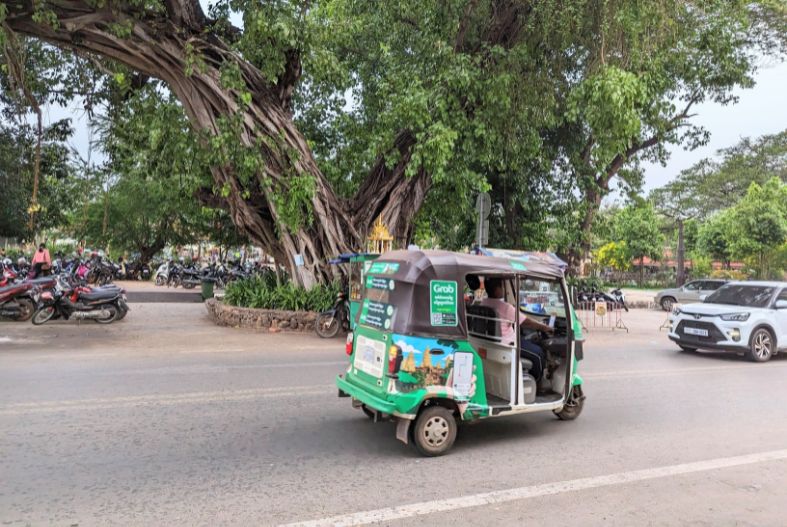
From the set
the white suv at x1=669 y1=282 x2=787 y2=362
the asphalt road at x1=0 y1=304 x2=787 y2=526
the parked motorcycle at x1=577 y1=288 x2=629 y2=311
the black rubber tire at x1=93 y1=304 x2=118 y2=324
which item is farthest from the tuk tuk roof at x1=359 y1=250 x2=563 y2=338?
the parked motorcycle at x1=577 y1=288 x2=629 y2=311

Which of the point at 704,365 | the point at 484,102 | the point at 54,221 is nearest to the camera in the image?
the point at 704,365

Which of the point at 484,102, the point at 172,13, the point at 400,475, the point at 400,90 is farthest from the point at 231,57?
the point at 400,475

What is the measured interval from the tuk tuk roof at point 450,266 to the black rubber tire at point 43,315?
34.8ft

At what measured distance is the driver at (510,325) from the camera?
5.60 metres

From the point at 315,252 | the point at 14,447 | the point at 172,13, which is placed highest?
the point at 172,13

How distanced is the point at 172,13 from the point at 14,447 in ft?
31.6

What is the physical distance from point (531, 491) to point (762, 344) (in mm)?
8796

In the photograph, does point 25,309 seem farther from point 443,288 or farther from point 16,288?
point 443,288

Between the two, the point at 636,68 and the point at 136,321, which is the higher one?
the point at 636,68

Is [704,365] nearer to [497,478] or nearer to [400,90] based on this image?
[497,478]

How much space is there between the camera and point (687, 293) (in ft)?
81.1

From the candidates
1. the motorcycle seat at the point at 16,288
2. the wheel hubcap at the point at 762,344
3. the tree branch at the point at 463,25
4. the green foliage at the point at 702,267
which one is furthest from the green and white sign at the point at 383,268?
the green foliage at the point at 702,267

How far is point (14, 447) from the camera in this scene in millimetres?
4969

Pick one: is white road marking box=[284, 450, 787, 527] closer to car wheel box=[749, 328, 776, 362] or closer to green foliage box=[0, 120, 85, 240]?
car wheel box=[749, 328, 776, 362]
